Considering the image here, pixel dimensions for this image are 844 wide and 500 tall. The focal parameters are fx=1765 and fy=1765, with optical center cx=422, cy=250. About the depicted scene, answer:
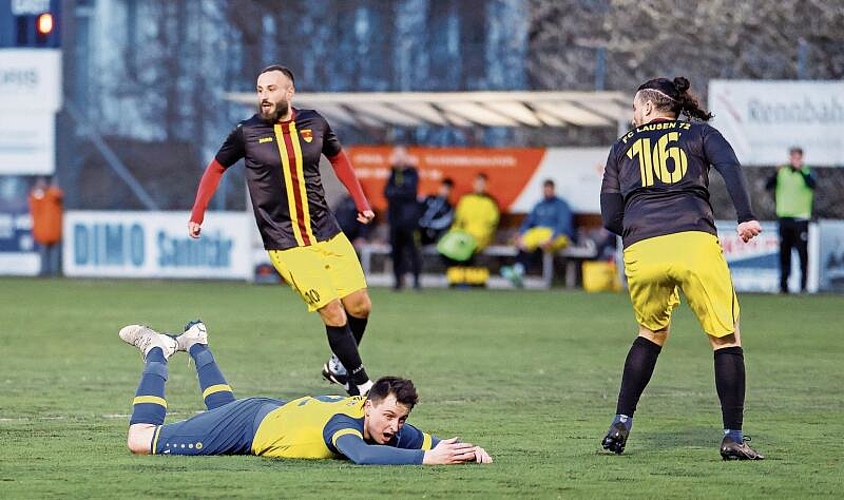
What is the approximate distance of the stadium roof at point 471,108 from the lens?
26.8 meters

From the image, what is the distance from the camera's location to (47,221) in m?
30.5

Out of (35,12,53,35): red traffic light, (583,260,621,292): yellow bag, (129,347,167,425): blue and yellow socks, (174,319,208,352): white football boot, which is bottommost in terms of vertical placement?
(583,260,621,292): yellow bag

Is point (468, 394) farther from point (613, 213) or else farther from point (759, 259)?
point (759, 259)

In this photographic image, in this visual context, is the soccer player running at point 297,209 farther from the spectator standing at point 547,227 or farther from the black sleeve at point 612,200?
the spectator standing at point 547,227

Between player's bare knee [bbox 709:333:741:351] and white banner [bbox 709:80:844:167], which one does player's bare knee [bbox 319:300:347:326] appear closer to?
player's bare knee [bbox 709:333:741:351]

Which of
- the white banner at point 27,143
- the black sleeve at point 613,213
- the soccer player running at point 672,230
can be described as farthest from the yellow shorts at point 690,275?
the white banner at point 27,143

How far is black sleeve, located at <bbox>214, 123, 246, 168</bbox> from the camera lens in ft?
36.3

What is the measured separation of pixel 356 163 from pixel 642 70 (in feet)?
23.5

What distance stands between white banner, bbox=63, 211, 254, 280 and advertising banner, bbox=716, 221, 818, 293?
7857 mm

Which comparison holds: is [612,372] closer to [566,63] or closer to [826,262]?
[826,262]

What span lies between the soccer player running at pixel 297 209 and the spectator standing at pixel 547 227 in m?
16.2

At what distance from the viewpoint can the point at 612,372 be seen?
13.8 m

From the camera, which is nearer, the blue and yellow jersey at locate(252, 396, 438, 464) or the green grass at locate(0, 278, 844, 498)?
the green grass at locate(0, 278, 844, 498)

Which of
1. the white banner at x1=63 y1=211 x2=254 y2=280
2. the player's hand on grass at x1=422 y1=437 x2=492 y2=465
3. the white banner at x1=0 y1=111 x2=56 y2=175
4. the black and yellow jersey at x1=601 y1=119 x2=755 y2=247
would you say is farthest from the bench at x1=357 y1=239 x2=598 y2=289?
the player's hand on grass at x1=422 y1=437 x2=492 y2=465
